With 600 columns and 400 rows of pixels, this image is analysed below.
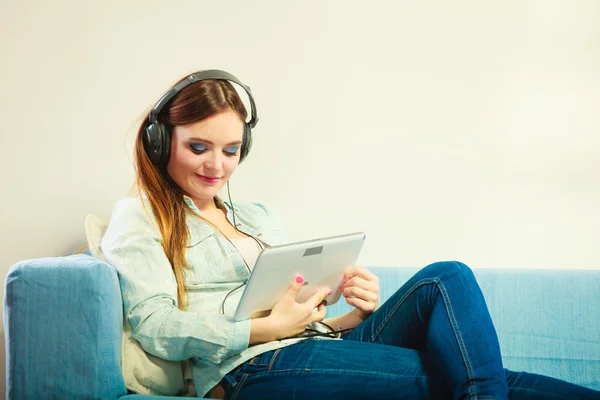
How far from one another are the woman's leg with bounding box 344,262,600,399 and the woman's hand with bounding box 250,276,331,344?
0.67ft

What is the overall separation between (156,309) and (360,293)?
474mm

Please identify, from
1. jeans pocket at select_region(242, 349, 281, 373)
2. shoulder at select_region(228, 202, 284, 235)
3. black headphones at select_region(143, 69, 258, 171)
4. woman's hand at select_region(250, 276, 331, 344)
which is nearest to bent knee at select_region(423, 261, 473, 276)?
woman's hand at select_region(250, 276, 331, 344)

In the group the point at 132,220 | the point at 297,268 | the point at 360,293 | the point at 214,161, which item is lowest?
the point at 360,293

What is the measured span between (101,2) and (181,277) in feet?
3.23

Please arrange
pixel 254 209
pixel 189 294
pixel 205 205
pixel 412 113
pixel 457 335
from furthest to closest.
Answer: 1. pixel 412 113
2. pixel 254 209
3. pixel 205 205
4. pixel 189 294
5. pixel 457 335

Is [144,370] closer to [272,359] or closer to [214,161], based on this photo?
[272,359]

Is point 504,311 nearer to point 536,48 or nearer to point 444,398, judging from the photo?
point 444,398

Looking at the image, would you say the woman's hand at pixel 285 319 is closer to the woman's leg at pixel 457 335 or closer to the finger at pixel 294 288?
the finger at pixel 294 288

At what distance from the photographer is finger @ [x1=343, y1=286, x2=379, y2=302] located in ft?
5.23

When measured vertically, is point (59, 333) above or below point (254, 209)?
below

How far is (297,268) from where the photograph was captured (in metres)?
1.44

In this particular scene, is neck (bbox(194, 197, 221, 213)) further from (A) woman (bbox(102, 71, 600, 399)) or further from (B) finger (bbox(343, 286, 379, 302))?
(B) finger (bbox(343, 286, 379, 302))

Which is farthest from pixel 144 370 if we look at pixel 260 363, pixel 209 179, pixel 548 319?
pixel 548 319

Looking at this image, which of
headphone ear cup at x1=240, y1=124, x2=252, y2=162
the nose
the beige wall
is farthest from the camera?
the beige wall
